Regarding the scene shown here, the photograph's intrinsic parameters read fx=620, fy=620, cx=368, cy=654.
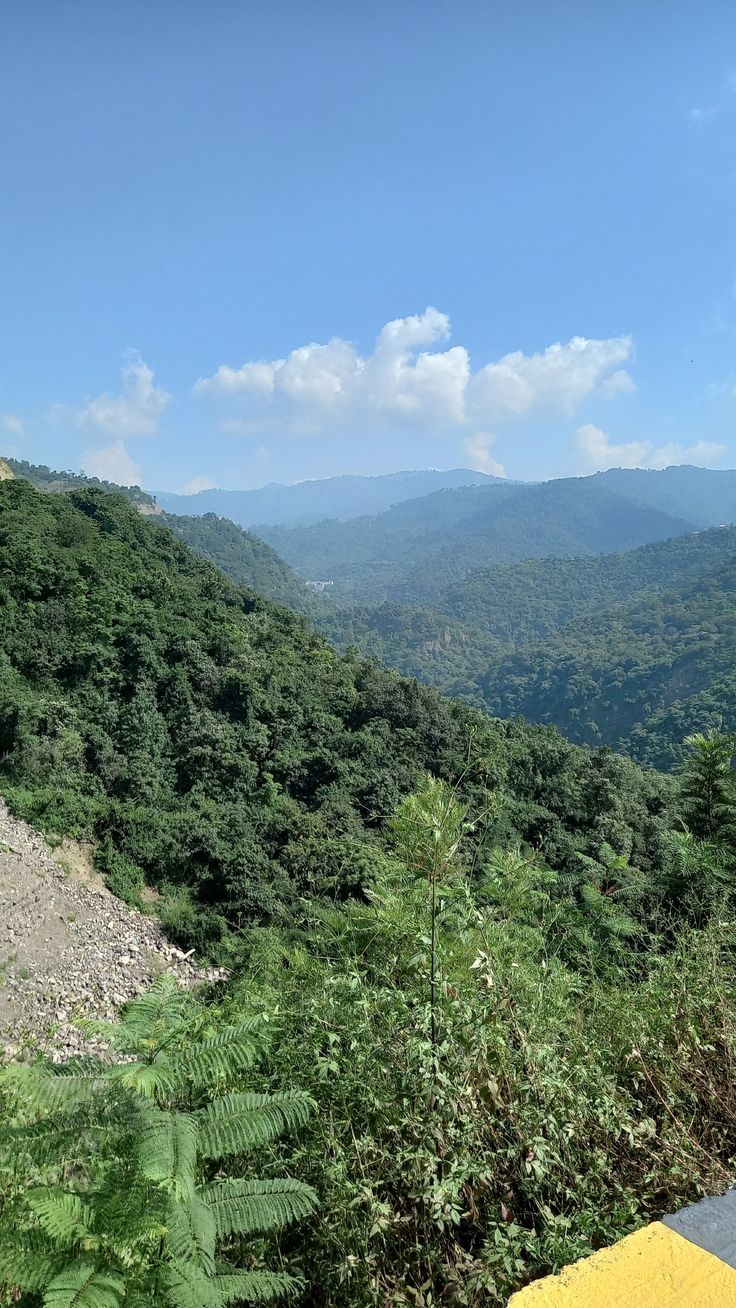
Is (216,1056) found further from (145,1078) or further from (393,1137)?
(393,1137)

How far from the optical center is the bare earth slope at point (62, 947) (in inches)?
452

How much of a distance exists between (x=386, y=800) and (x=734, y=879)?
14286 millimetres

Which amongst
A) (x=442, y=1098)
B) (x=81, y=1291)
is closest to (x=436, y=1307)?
(x=442, y=1098)

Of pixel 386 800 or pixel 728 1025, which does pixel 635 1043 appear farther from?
pixel 386 800

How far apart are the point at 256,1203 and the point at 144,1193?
0.35 metres

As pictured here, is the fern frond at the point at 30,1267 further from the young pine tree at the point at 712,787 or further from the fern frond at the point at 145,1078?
the young pine tree at the point at 712,787

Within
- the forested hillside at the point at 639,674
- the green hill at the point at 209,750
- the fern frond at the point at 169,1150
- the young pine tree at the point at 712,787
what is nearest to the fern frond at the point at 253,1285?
the fern frond at the point at 169,1150

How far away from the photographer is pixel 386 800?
71.7 feet

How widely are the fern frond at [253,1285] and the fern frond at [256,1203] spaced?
10 cm

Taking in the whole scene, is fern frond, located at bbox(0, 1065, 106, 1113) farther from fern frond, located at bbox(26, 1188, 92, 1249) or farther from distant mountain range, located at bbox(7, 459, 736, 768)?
distant mountain range, located at bbox(7, 459, 736, 768)

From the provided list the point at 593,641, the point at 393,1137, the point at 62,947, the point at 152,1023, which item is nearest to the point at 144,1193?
the point at 152,1023

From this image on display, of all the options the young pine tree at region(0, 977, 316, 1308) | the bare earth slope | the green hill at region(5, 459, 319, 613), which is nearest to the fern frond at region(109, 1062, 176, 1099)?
the young pine tree at region(0, 977, 316, 1308)

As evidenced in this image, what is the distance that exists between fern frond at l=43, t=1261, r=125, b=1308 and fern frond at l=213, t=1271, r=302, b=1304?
275 mm

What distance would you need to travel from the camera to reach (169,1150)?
1.85 meters
